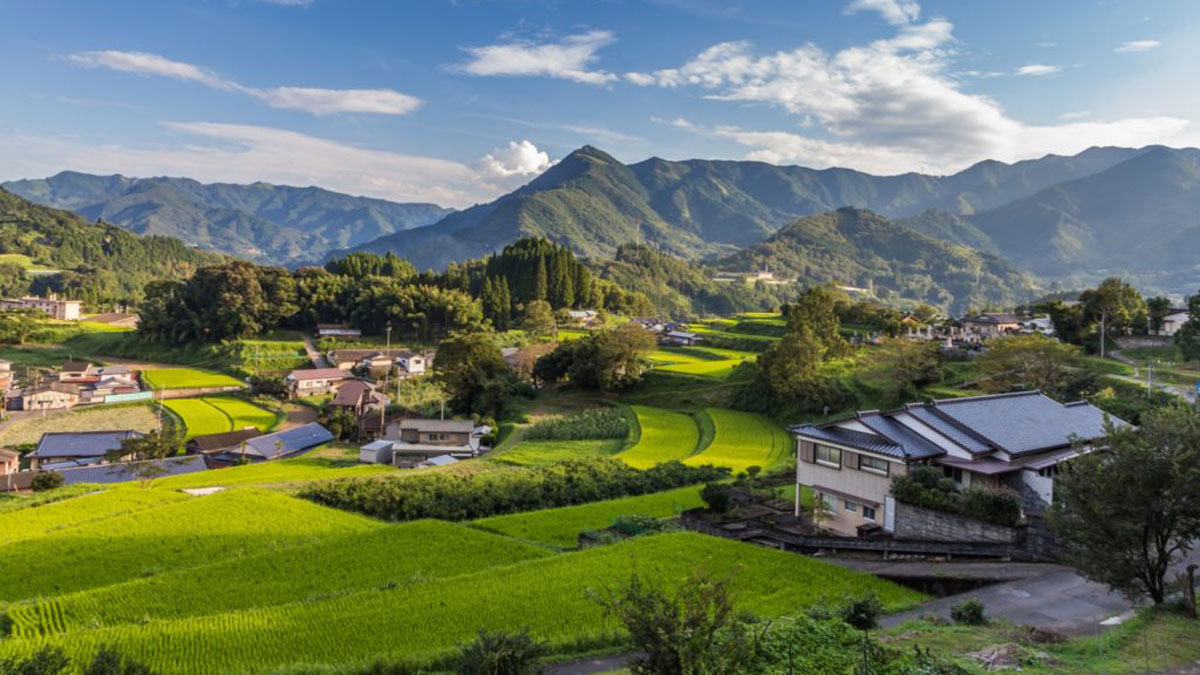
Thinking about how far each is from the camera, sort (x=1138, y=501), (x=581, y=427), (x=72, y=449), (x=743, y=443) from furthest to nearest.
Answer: (x=581, y=427) → (x=72, y=449) → (x=743, y=443) → (x=1138, y=501)

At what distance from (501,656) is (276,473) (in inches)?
1044

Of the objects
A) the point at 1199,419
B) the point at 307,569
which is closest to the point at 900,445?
the point at 1199,419

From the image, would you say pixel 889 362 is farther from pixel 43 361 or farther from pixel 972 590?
pixel 43 361

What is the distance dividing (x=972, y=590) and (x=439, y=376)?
125 feet

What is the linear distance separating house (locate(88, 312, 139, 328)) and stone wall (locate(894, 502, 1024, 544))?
3837 inches

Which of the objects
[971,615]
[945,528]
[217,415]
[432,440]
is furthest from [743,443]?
[217,415]

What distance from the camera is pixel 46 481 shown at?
28.1 meters

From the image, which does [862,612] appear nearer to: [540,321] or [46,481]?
[46,481]

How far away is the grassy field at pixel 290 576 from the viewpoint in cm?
1251

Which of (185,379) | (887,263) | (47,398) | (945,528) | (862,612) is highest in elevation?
(887,263)

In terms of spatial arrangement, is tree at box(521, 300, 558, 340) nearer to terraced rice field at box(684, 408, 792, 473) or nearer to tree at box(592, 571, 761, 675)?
terraced rice field at box(684, 408, 792, 473)

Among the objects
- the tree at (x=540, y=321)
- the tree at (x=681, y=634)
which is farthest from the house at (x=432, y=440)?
the tree at (x=540, y=321)

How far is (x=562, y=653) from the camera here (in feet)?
34.3

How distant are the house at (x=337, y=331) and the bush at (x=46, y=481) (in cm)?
4437
